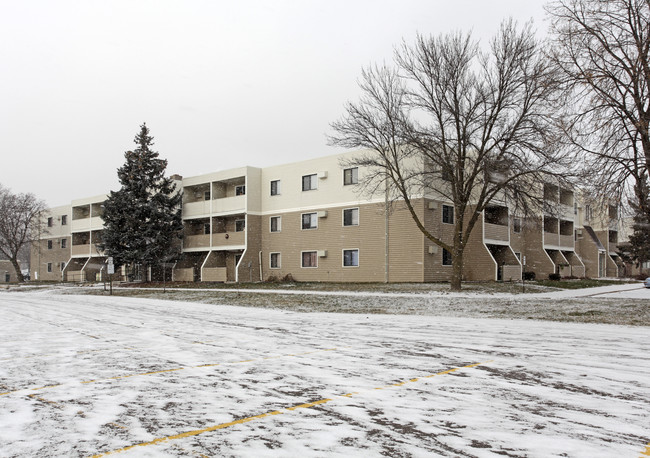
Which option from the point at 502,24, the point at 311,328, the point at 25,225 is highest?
the point at 502,24

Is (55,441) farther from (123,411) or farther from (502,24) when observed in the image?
(502,24)

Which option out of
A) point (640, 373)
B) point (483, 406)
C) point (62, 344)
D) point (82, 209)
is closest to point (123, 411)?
point (483, 406)

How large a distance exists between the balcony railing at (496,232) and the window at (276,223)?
1385 centimetres

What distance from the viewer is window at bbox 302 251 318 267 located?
33.1m

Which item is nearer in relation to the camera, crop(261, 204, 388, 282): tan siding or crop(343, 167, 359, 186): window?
crop(261, 204, 388, 282): tan siding

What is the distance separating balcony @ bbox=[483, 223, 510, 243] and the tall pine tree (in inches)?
872

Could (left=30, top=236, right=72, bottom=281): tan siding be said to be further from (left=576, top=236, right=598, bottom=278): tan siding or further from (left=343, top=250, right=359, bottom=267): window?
(left=576, top=236, right=598, bottom=278): tan siding

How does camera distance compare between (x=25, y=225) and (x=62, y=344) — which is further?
(x=25, y=225)

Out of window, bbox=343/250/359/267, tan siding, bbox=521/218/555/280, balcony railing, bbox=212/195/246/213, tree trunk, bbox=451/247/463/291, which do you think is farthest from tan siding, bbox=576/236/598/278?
balcony railing, bbox=212/195/246/213

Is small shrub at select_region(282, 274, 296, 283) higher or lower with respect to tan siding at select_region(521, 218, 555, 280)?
lower

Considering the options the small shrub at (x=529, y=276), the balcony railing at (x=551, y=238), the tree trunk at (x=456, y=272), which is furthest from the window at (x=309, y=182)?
the balcony railing at (x=551, y=238)

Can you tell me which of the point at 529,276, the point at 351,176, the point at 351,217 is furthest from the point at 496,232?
the point at 351,176

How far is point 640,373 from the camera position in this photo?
19.6 ft

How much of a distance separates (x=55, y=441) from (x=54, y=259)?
198ft
